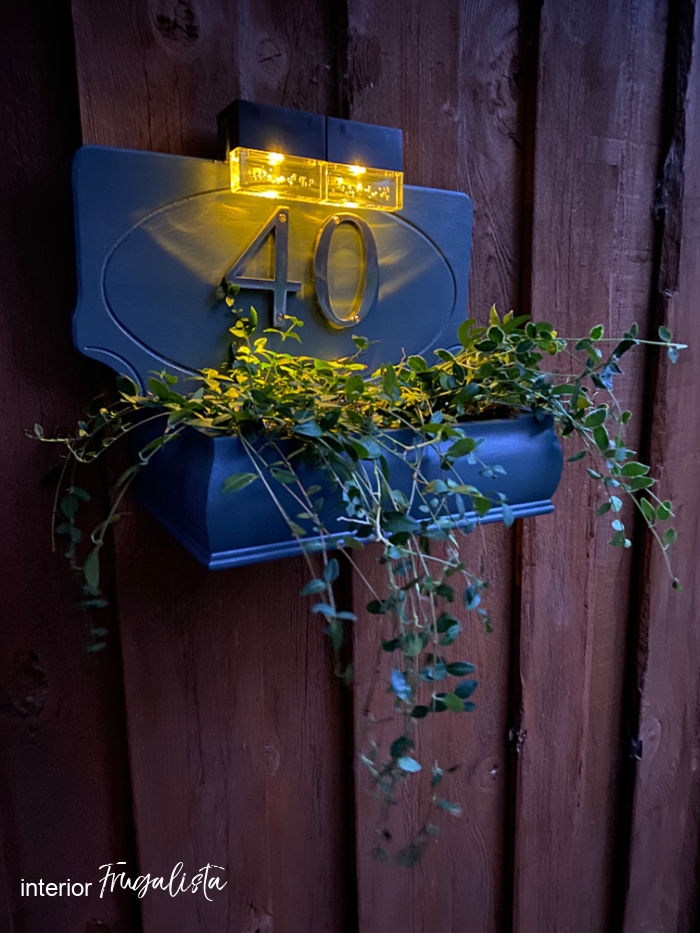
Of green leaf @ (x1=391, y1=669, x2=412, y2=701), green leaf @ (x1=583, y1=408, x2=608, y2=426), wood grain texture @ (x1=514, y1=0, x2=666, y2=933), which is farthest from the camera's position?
wood grain texture @ (x1=514, y1=0, x2=666, y2=933)

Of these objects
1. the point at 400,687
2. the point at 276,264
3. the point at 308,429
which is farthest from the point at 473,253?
the point at 400,687

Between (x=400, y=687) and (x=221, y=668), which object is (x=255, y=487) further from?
(x=221, y=668)

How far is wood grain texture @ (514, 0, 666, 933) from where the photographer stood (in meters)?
1.01

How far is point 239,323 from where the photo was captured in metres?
0.76

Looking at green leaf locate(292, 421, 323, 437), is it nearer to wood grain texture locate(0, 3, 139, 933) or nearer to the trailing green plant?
the trailing green plant

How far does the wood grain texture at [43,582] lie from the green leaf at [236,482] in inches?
12.8

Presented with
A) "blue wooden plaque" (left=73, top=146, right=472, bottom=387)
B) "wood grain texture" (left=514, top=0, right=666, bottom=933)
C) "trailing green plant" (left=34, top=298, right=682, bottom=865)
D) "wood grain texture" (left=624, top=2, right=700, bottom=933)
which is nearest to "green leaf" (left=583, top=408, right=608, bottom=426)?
"trailing green plant" (left=34, top=298, right=682, bottom=865)

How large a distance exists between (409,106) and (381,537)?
0.66 m

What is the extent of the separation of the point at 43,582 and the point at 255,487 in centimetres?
37

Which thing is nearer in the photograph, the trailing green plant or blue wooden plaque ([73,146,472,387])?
the trailing green plant

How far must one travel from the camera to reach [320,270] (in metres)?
0.81

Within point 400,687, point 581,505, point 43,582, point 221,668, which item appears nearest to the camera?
point 400,687

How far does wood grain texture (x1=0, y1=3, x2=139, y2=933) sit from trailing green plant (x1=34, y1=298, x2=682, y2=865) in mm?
52

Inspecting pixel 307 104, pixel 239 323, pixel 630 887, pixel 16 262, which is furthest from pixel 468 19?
pixel 630 887
